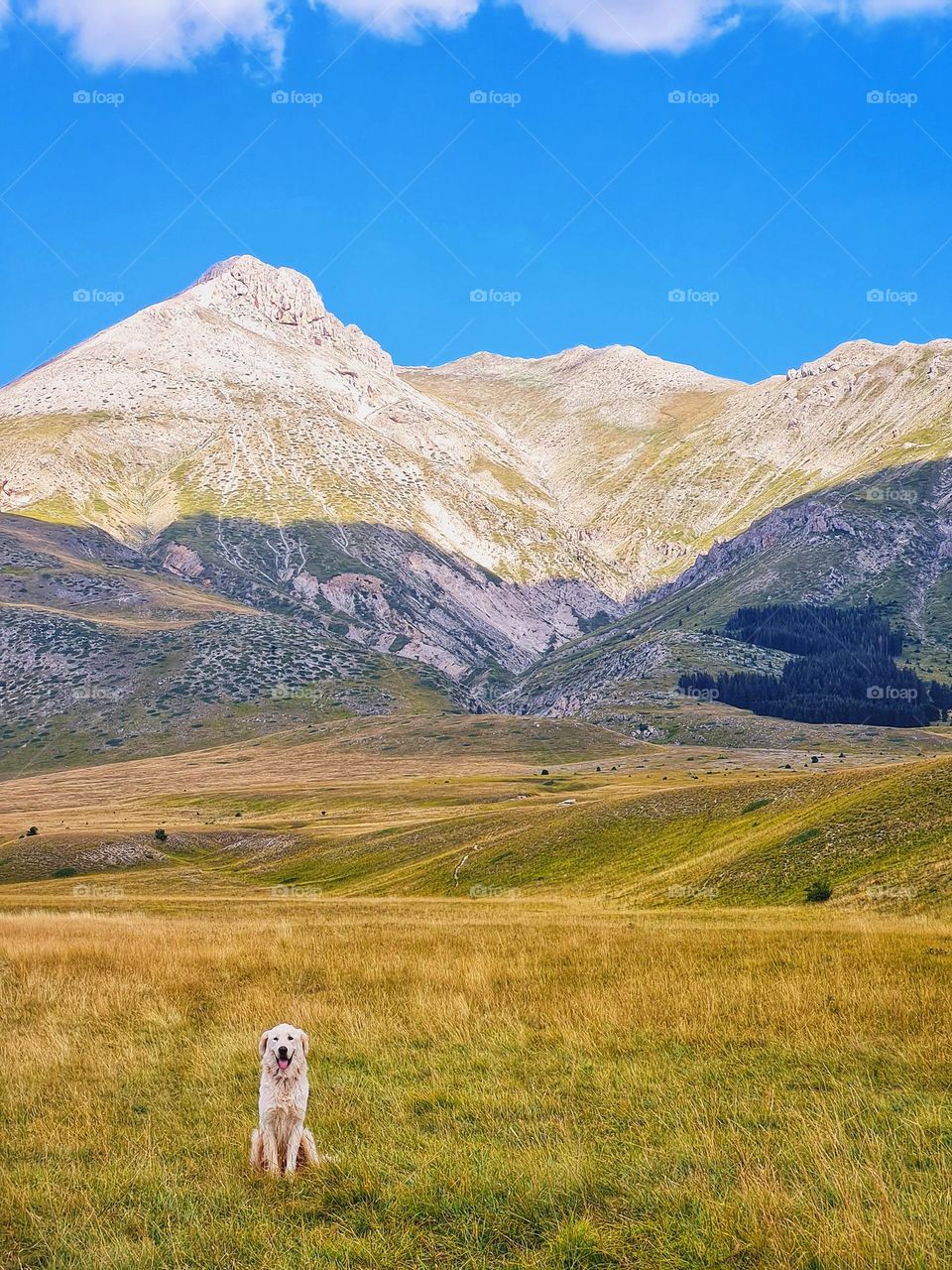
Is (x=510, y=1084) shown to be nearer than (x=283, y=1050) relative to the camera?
No

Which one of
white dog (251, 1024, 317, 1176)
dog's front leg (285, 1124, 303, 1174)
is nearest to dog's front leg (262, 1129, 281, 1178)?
white dog (251, 1024, 317, 1176)

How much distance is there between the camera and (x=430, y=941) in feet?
80.3

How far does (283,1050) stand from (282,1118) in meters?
0.69

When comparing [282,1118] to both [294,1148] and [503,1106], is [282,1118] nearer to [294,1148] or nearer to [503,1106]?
[294,1148]

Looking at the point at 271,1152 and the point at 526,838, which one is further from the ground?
the point at 271,1152

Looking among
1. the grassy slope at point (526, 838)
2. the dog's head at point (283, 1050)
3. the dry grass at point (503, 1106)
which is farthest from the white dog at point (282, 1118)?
the grassy slope at point (526, 838)

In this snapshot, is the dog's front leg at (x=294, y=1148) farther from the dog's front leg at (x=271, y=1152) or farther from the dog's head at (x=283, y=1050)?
the dog's head at (x=283, y=1050)

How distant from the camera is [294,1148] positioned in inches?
392

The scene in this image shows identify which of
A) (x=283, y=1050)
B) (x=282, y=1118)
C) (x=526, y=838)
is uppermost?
(x=283, y=1050)

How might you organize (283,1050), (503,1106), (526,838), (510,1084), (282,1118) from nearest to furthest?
(282,1118) < (283,1050) < (503,1106) < (510,1084) < (526,838)

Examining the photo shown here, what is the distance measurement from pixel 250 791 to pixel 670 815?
10190 cm

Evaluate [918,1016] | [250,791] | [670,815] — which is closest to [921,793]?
[670,815]

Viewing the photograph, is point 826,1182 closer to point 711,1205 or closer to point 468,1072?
point 711,1205

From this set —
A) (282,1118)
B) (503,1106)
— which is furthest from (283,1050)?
(503,1106)
